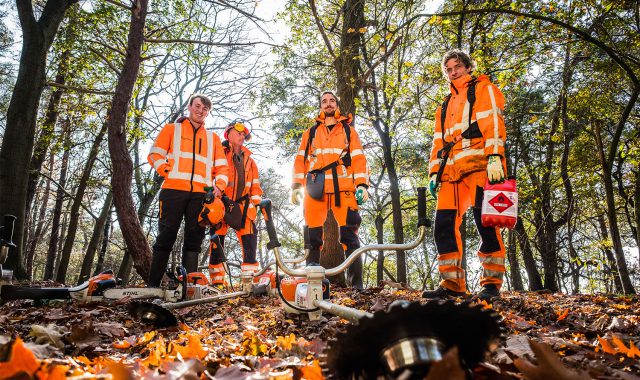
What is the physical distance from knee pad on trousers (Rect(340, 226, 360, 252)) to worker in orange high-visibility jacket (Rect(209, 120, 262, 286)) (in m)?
1.90

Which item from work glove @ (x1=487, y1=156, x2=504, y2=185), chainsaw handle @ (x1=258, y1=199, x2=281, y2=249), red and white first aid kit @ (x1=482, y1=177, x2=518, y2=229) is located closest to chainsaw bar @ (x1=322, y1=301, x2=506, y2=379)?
chainsaw handle @ (x1=258, y1=199, x2=281, y2=249)

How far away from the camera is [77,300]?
3924 millimetres

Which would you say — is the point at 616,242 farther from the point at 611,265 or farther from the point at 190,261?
the point at 611,265

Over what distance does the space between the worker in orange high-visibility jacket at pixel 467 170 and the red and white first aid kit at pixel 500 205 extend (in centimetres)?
10

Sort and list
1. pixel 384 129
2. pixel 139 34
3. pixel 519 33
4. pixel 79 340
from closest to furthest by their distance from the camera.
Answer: pixel 79 340
pixel 139 34
pixel 519 33
pixel 384 129

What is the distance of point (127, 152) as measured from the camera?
234 inches

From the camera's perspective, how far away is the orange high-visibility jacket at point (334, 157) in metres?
5.08

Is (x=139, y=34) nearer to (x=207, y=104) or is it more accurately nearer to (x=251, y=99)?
(x=207, y=104)

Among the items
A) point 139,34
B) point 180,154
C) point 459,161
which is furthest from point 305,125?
point 459,161

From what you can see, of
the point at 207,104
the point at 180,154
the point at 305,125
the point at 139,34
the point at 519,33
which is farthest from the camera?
the point at 305,125

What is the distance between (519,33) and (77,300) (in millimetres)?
9453

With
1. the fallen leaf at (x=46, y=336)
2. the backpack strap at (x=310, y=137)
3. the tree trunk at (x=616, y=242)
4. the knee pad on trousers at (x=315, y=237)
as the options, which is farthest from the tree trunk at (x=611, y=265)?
the fallen leaf at (x=46, y=336)

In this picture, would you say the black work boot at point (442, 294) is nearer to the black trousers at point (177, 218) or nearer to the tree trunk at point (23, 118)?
the black trousers at point (177, 218)

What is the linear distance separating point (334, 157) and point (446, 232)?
6.22 ft
